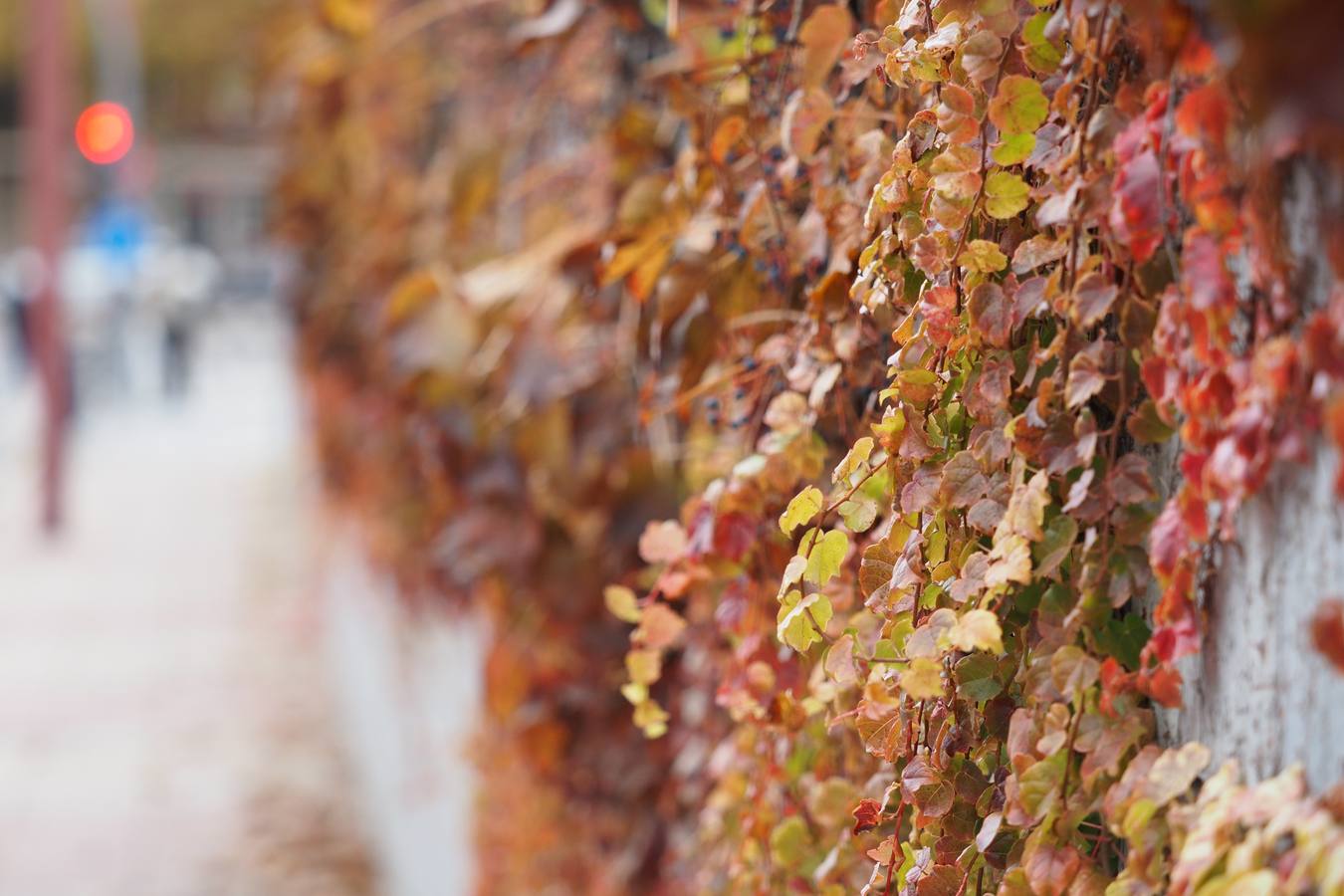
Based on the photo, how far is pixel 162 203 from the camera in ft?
130

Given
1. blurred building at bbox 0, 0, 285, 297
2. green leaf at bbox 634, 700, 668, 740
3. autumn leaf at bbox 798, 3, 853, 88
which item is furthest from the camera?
blurred building at bbox 0, 0, 285, 297

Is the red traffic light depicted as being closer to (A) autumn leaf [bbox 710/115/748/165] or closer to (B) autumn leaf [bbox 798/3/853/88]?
(A) autumn leaf [bbox 710/115/748/165]

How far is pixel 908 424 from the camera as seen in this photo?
1.10 m

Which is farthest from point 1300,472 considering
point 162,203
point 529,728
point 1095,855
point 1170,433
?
point 162,203

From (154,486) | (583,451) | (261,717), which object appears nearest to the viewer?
(583,451)

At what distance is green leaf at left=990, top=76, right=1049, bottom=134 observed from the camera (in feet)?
3.27

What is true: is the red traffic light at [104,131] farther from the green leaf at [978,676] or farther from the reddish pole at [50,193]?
the green leaf at [978,676]

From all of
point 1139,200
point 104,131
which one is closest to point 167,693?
point 1139,200

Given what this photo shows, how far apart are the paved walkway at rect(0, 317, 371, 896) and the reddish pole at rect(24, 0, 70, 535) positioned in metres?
0.73

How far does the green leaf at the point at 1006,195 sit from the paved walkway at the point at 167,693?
420cm

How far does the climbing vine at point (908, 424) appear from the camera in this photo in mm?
886

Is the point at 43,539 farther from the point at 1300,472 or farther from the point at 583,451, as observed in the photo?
the point at 1300,472

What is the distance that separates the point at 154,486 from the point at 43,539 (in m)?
2.30

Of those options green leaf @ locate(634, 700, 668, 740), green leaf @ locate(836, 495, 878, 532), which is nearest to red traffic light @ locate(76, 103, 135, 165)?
green leaf @ locate(634, 700, 668, 740)
